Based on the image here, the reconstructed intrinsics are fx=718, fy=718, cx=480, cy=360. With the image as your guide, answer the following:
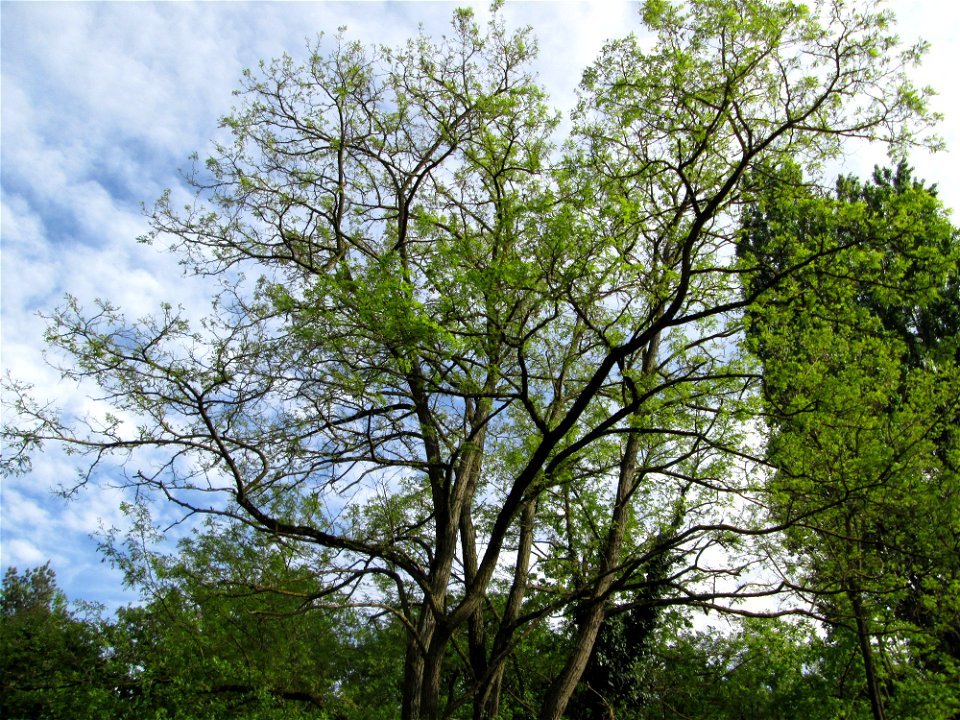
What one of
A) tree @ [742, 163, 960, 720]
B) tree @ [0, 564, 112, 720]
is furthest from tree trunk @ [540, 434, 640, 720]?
tree @ [0, 564, 112, 720]

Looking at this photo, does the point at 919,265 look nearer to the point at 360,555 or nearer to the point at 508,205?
the point at 508,205

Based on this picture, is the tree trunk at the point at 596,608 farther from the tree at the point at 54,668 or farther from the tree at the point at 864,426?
the tree at the point at 54,668

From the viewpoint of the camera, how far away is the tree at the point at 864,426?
669 centimetres

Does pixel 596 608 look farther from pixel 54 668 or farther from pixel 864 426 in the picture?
pixel 54 668

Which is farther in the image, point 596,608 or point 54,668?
point 54,668

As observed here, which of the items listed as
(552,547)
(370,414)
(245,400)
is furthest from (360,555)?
(552,547)

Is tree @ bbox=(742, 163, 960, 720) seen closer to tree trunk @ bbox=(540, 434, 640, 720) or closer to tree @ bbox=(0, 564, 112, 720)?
tree trunk @ bbox=(540, 434, 640, 720)

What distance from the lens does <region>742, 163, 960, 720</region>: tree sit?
21.9 feet

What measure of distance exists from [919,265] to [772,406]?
Result: 2.02m

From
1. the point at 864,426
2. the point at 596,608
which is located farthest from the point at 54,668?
the point at 864,426

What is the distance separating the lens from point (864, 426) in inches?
370

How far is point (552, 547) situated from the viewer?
1180 centimetres

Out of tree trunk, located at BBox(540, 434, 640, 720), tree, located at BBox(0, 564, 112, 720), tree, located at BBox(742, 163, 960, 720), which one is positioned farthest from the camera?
tree, located at BBox(0, 564, 112, 720)

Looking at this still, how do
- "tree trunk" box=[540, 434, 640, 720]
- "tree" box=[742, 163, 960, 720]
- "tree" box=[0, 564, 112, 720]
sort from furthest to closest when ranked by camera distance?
"tree" box=[0, 564, 112, 720]
"tree trunk" box=[540, 434, 640, 720]
"tree" box=[742, 163, 960, 720]
